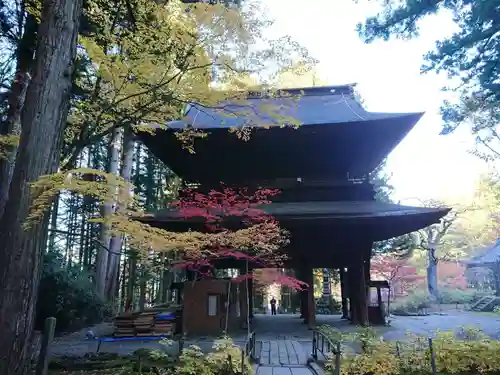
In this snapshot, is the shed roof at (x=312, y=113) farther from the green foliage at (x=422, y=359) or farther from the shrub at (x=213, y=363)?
the green foliage at (x=422, y=359)

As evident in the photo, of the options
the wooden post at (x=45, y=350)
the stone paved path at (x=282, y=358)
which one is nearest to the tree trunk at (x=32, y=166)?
the wooden post at (x=45, y=350)

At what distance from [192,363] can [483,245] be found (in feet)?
121

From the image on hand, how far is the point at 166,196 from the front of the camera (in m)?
19.7

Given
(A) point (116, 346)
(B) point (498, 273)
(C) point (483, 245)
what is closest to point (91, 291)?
(A) point (116, 346)

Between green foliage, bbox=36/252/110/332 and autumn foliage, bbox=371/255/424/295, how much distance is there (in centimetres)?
1129

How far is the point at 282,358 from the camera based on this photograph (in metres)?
6.29

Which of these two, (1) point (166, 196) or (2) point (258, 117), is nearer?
(2) point (258, 117)

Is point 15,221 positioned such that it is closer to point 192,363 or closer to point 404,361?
point 192,363

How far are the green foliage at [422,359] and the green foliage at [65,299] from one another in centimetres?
882

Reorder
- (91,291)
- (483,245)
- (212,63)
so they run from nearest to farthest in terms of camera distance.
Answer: (212,63)
(91,291)
(483,245)

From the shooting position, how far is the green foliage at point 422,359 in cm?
499

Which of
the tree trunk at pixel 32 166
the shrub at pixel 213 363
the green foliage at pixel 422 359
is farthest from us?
the green foliage at pixel 422 359

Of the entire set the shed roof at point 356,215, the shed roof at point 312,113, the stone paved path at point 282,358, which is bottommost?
the stone paved path at point 282,358

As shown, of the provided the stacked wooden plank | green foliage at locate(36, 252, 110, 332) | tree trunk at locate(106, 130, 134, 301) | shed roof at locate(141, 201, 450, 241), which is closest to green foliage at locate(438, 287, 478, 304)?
shed roof at locate(141, 201, 450, 241)
